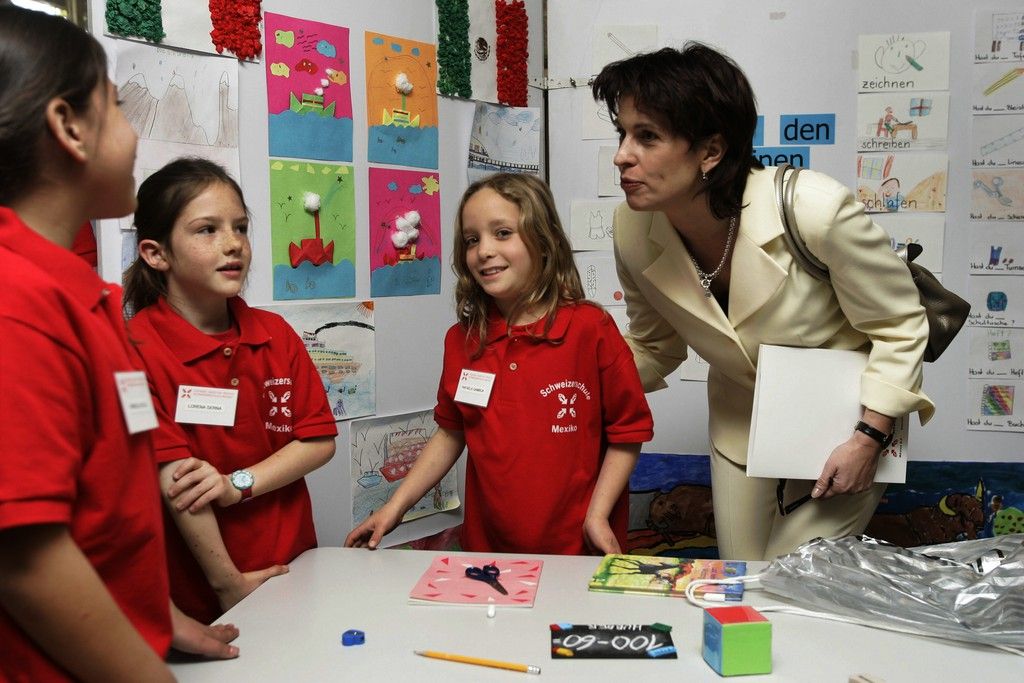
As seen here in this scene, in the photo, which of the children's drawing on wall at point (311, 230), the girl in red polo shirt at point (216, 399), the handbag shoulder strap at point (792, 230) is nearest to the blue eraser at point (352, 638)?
the girl in red polo shirt at point (216, 399)

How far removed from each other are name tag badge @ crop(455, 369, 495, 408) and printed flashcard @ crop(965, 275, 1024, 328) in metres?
1.77

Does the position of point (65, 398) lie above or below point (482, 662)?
above

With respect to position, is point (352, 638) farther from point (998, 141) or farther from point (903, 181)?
point (998, 141)

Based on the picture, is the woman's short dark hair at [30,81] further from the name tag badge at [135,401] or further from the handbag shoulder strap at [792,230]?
the handbag shoulder strap at [792,230]

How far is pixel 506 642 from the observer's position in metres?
1.14

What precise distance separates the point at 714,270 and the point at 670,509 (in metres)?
1.35

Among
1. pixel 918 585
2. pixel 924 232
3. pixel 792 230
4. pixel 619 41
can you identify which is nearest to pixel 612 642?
pixel 918 585

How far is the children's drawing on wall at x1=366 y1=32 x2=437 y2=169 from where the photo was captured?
2.38m

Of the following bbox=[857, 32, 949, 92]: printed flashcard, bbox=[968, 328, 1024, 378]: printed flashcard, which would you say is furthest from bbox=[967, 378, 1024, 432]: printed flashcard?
bbox=[857, 32, 949, 92]: printed flashcard

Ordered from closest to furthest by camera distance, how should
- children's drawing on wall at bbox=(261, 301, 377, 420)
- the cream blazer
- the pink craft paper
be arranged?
the pink craft paper, the cream blazer, children's drawing on wall at bbox=(261, 301, 377, 420)

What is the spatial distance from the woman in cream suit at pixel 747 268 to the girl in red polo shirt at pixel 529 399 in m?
0.20

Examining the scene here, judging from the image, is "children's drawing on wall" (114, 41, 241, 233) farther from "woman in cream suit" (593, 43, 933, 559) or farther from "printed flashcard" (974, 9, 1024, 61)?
"printed flashcard" (974, 9, 1024, 61)

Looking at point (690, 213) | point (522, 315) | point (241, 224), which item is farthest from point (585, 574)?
point (241, 224)

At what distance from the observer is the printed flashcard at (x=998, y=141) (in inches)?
104
